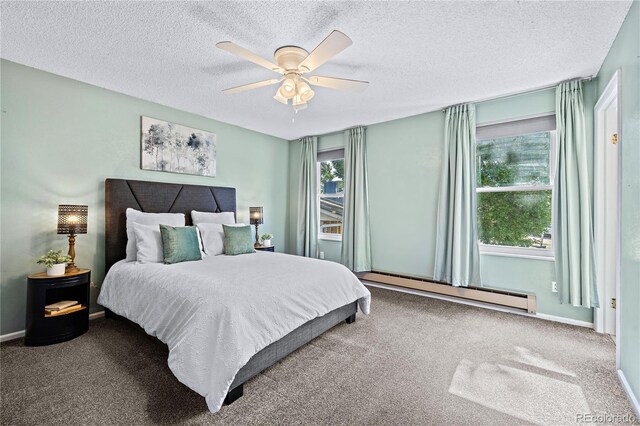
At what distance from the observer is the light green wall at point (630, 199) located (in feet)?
5.78

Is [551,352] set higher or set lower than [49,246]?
lower

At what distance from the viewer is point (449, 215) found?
3.71 meters

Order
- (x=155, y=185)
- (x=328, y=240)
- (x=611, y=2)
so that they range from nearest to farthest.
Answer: (x=611, y=2), (x=155, y=185), (x=328, y=240)

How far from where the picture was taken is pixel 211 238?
357cm

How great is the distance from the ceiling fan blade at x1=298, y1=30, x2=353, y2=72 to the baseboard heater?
3153 millimetres

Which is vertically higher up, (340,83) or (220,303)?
(340,83)

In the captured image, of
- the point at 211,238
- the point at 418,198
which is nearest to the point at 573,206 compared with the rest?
the point at 418,198

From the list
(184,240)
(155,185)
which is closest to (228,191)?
(155,185)

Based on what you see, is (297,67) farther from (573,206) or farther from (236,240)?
(573,206)

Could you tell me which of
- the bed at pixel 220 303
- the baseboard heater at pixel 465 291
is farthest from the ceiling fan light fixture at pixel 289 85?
the baseboard heater at pixel 465 291

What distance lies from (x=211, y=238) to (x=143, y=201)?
92cm

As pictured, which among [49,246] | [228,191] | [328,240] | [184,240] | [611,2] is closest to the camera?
[611,2]

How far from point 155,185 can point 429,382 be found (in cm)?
362

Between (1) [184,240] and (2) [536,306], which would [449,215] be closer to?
(2) [536,306]
